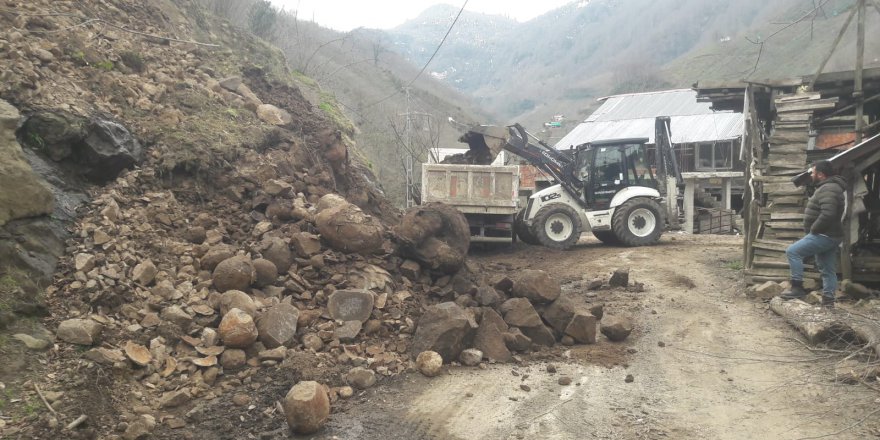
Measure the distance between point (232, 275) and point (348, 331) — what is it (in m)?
1.18

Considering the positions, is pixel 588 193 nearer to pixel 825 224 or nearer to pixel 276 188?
pixel 825 224

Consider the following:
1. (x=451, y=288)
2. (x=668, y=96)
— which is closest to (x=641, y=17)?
(x=668, y=96)

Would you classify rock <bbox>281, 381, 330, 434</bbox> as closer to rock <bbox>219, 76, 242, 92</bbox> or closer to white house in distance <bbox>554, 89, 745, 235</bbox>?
rock <bbox>219, 76, 242, 92</bbox>

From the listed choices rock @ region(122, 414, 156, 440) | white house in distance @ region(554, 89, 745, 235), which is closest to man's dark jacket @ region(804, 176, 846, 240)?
rock @ region(122, 414, 156, 440)

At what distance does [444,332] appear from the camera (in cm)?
563

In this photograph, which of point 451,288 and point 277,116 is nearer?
point 451,288

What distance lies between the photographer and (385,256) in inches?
278

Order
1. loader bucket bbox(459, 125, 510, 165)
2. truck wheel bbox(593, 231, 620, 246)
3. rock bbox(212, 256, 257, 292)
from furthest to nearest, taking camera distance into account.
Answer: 1. truck wheel bbox(593, 231, 620, 246)
2. loader bucket bbox(459, 125, 510, 165)
3. rock bbox(212, 256, 257, 292)

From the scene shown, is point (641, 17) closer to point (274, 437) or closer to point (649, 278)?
point (649, 278)

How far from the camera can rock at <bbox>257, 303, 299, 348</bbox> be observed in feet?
17.0

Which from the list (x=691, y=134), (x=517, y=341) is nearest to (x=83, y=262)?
(x=517, y=341)

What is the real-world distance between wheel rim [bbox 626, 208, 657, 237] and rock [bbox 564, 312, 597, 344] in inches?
317

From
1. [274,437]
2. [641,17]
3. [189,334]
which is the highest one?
[641,17]

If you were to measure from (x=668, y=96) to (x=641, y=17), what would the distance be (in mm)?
75427
